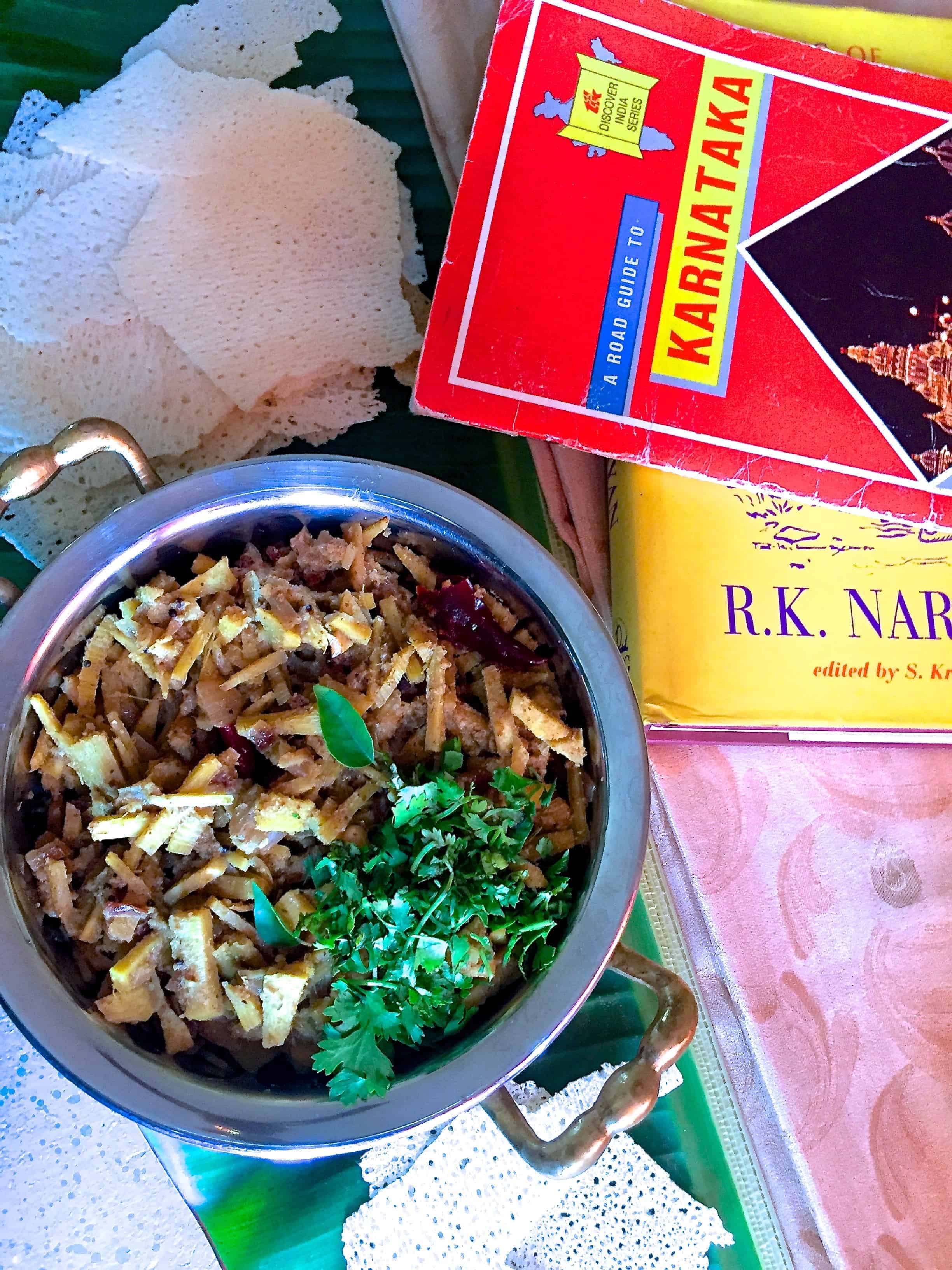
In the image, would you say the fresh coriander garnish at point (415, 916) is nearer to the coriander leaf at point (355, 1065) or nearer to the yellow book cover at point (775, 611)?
the coriander leaf at point (355, 1065)

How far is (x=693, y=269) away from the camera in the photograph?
119 centimetres

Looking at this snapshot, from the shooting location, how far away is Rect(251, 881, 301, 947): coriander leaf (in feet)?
2.86

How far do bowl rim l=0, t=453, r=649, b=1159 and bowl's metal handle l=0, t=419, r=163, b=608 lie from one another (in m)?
0.06

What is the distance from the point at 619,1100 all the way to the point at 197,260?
1100 millimetres

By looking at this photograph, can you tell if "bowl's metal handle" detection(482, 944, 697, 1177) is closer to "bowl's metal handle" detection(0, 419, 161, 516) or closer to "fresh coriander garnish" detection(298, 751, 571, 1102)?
"fresh coriander garnish" detection(298, 751, 571, 1102)

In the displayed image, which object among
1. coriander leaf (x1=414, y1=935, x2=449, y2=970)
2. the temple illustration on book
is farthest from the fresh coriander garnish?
the temple illustration on book

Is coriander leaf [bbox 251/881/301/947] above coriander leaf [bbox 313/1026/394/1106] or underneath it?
above

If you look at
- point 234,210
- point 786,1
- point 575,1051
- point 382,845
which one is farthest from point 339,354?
point 575,1051

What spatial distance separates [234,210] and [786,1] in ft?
2.71

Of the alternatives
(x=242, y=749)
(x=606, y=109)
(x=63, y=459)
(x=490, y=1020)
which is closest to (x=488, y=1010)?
(x=490, y=1020)

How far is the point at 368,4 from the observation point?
1315 mm

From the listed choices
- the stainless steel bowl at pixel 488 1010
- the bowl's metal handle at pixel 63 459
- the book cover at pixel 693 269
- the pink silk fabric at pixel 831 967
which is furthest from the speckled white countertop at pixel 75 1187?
the book cover at pixel 693 269

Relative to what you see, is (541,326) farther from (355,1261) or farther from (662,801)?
(355,1261)

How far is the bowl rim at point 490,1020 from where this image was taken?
0.86 metres
